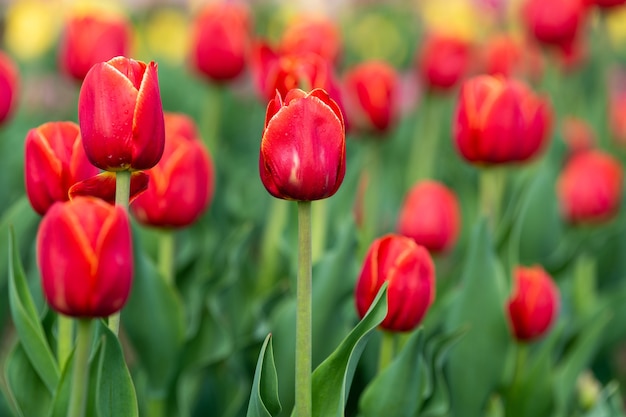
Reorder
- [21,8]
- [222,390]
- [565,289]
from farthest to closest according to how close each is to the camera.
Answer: [21,8] → [565,289] → [222,390]

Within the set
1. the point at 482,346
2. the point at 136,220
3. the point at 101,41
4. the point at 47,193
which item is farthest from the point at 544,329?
the point at 101,41

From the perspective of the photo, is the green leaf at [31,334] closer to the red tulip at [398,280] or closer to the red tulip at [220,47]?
the red tulip at [398,280]

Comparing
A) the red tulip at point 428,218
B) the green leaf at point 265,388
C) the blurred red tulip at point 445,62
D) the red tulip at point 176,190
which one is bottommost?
the green leaf at point 265,388

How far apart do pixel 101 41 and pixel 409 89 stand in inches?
127

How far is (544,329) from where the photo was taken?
1.64 metres

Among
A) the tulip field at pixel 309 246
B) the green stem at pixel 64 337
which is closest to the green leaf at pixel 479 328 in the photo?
the tulip field at pixel 309 246

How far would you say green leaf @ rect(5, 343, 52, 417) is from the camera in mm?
1386

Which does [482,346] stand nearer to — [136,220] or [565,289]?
[565,289]

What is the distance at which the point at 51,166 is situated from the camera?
4.03 ft

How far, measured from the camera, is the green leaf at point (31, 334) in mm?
1265

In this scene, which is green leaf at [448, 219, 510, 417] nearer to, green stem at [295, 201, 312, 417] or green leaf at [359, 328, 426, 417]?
green leaf at [359, 328, 426, 417]

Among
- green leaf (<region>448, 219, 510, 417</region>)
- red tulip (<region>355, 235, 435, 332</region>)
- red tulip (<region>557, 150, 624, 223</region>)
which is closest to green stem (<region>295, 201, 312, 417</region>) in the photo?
red tulip (<region>355, 235, 435, 332</region>)

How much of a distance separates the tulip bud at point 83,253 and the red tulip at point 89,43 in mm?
1279

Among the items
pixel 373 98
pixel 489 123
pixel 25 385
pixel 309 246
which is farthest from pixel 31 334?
pixel 373 98
